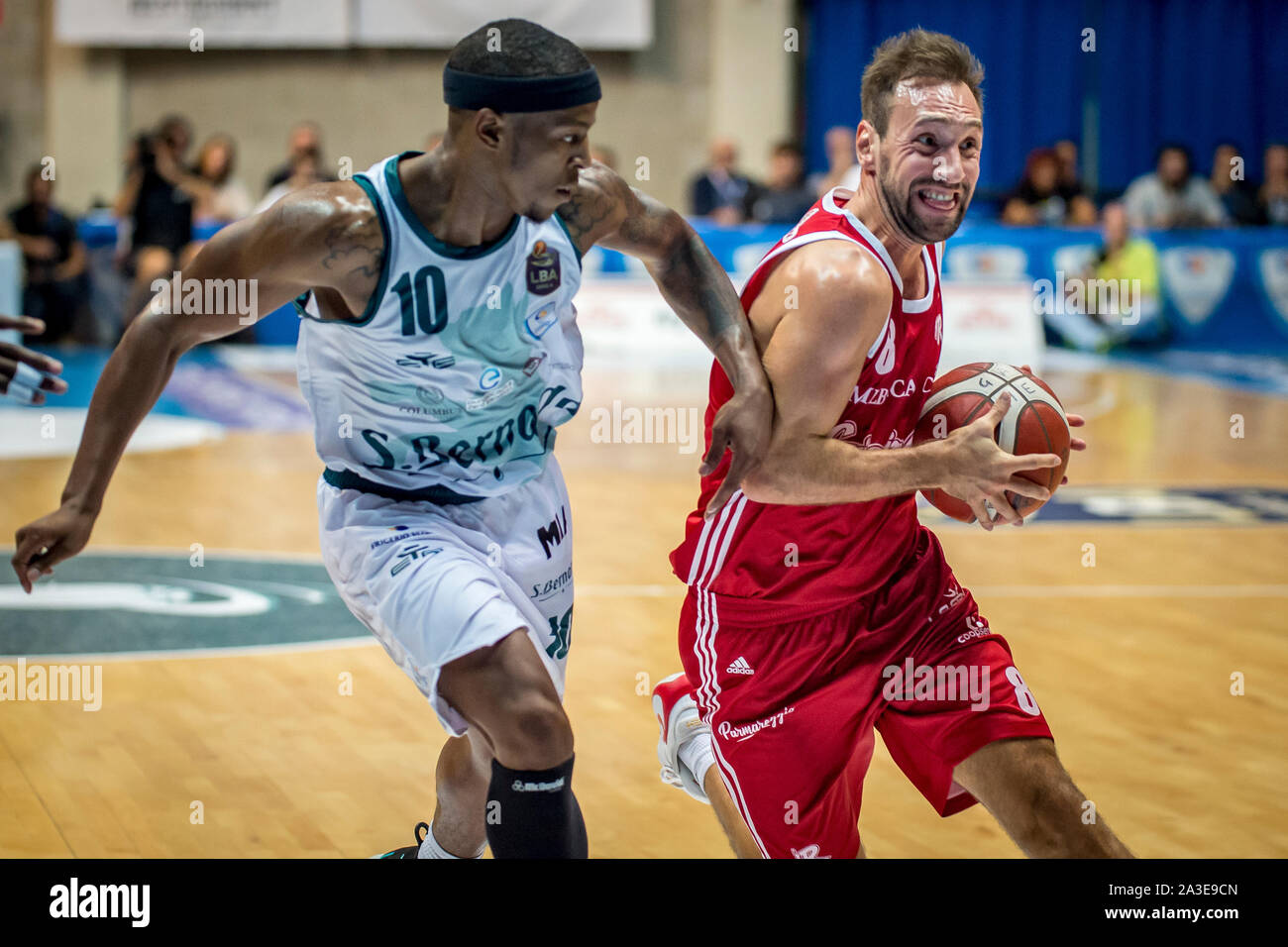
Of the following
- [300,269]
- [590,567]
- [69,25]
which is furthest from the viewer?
[69,25]

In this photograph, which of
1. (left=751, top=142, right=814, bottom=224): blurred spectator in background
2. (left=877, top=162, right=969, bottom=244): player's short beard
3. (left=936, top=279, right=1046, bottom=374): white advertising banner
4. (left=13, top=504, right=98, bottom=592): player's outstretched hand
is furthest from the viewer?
(left=751, top=142, right=814, bottom=224): blurred spectator in background

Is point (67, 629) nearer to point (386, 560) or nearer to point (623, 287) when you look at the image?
point (386, 560)

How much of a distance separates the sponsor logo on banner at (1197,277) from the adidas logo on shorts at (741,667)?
42.3ft

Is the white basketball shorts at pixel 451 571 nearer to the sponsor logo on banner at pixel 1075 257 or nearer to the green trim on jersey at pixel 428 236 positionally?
the green trim on jersey at pixel 428 236

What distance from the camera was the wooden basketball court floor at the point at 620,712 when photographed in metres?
4.43

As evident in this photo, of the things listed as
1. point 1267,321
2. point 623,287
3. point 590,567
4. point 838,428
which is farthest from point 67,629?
point 1267,321

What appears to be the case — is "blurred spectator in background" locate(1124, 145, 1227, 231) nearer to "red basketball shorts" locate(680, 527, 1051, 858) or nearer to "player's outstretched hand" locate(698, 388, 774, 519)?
"red basketball shorts" locate(680, 527, 1051, 858)

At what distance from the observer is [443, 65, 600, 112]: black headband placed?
318 cm

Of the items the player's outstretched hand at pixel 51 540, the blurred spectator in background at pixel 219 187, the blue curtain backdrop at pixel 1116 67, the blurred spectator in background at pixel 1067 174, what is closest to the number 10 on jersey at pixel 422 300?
the player's outstretched hand at pixel 51 540

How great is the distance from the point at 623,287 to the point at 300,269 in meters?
11.7

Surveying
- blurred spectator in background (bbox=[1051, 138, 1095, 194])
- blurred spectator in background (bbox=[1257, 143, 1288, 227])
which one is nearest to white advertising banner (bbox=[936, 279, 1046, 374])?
blurred spectator in background (bbox=[1051, 138, 1095, 194])

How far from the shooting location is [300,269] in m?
3.15

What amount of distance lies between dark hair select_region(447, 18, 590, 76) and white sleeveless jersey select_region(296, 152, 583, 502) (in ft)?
0.92

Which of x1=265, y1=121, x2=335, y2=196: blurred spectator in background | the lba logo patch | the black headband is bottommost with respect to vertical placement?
the lba logo patch
